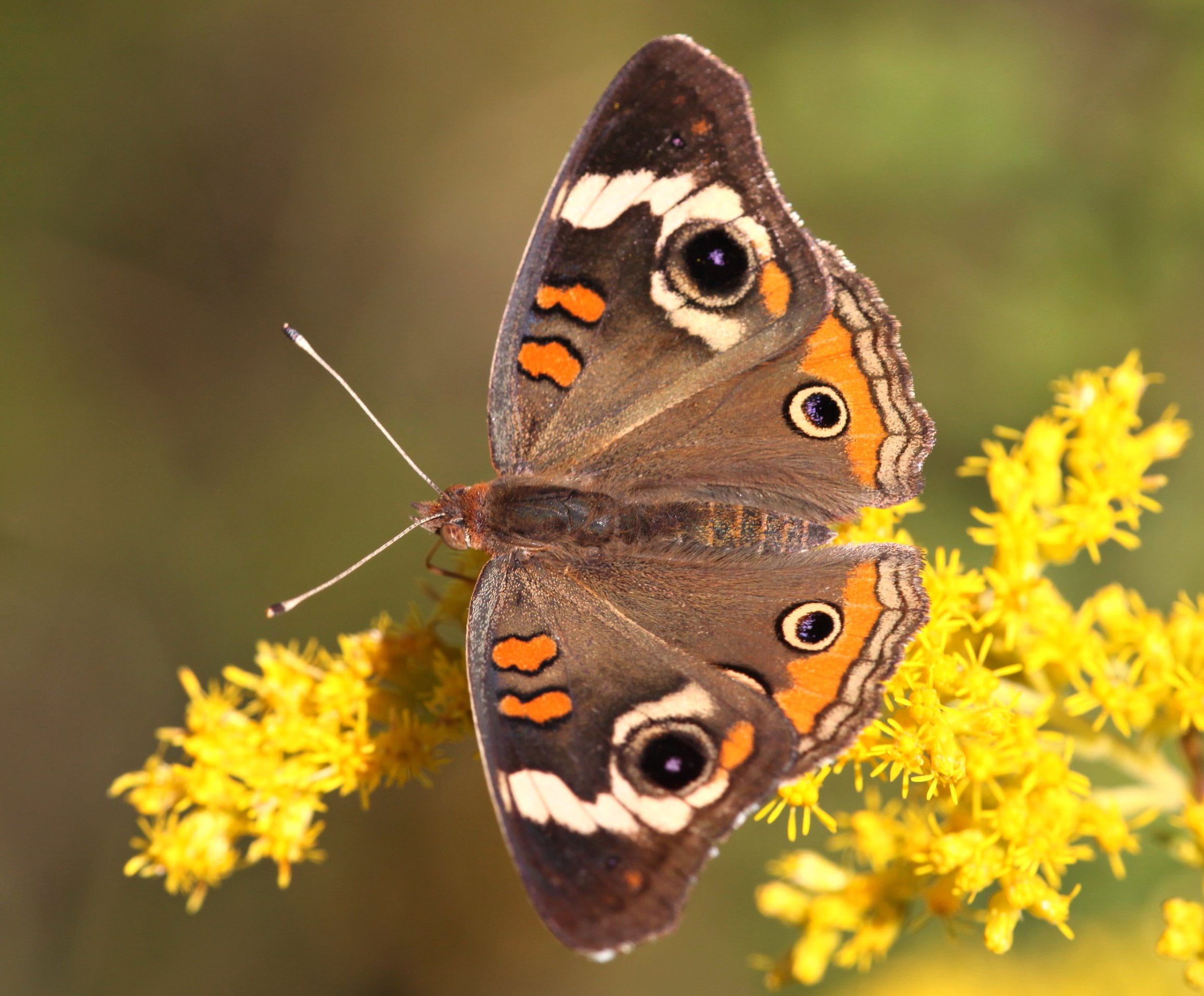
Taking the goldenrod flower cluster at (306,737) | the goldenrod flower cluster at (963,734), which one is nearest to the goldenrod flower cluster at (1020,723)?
the goldenrod flower cluster at (963,734)

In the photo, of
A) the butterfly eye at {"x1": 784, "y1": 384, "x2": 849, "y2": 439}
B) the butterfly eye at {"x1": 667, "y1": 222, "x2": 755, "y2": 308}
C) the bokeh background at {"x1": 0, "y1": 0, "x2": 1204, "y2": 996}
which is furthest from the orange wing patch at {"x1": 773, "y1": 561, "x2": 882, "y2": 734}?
the bokeh background at {"x1": 0, "y1": 0, "x2": 1204, "y2": 996}

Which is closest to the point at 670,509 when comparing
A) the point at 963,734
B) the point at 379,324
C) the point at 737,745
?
the point at 737,745

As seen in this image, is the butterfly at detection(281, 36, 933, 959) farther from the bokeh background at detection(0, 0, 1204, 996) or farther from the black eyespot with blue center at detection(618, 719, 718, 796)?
the bokeh background at detection(0, 0, 1204, 996)

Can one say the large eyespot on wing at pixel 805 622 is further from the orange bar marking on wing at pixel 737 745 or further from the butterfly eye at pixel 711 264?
the butterfly eye at pixel 711 264

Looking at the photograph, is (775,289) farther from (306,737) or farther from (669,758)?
(306,737)

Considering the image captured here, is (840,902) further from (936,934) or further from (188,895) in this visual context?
(188,895)

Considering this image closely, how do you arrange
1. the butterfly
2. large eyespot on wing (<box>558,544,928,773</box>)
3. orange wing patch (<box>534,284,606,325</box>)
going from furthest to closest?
orange wing patch (<box>534,284,606,325</box>) < large eyespot on wing (<box>558,544,928,773</box>) < the butterfly
